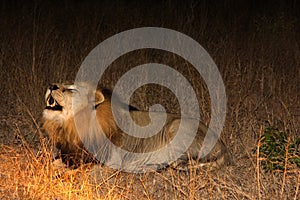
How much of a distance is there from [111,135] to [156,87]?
74.4 inches

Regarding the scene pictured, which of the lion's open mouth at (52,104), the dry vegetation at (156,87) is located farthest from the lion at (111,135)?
the dry vegetation at (156,87)

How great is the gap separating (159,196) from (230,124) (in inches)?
57.0

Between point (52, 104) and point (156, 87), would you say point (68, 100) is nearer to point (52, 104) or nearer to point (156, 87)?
point (52, 104)

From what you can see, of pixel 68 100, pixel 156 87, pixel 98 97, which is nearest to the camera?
pixel 68 100

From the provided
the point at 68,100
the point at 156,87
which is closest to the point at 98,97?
the point at 68,100

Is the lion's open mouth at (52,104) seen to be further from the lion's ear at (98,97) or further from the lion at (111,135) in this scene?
the lion's ear at (98,97)

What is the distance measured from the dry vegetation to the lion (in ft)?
0.40

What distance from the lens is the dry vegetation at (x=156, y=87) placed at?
12.6 ft

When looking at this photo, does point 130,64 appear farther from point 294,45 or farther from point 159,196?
point 159,196

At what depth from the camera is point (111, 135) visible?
4457 millimetres

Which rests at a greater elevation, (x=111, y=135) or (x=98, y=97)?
(x=98, y=97)

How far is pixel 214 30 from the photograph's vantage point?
8414 mm

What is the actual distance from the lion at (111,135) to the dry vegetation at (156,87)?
122mm

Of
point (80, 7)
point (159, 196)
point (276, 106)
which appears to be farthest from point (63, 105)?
point (80, 7)
